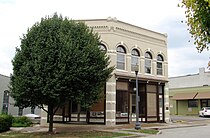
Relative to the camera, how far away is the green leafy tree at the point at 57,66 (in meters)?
16.4

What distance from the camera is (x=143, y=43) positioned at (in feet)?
87.6

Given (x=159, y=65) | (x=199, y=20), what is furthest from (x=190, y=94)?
(x=199, y=20)

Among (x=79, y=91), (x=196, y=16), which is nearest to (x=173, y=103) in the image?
(x=79, y=91)

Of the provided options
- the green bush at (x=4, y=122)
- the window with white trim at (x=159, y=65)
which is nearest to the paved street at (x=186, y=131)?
the window with white trim at (x=159, y=65)

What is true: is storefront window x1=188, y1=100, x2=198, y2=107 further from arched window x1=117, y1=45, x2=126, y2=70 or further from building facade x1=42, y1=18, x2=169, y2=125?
arched window x1=117, y1=45, x2=126, y2=70

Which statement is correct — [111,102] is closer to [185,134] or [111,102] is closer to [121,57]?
[121,57]

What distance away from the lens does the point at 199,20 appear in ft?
21.3

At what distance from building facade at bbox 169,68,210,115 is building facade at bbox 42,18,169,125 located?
18.1 metres

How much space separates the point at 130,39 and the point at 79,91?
401 inches

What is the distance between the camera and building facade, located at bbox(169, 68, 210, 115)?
44.4 metres

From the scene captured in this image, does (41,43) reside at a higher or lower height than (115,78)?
higher

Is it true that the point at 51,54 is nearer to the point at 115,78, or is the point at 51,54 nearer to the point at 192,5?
the point at 115,78

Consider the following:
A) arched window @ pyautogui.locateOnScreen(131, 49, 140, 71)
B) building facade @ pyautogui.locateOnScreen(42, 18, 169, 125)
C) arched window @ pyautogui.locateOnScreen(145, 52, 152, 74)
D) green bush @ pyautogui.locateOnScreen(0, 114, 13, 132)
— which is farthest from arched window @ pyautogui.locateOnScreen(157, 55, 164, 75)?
green bush @ pyautogui.locateOnScreen(0, 114, 13, 132)

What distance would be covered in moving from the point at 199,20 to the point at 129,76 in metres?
18.2
